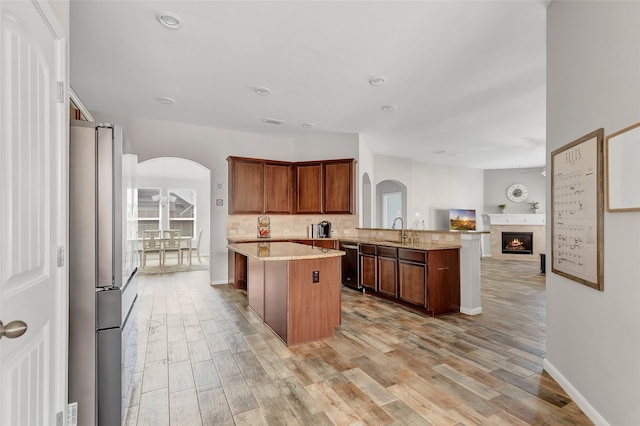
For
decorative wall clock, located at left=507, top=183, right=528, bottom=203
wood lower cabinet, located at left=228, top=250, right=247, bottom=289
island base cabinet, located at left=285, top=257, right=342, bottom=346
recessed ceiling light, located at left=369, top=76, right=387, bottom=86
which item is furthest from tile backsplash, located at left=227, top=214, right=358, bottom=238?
decorative wall clock, located at left=507, top=183, right=528, bottom=203

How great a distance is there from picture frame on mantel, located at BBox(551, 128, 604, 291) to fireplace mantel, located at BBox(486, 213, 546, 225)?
8.03 m

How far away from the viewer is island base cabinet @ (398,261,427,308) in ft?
12.9

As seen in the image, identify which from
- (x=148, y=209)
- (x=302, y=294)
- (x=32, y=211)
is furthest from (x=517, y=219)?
(x=148, y=209)

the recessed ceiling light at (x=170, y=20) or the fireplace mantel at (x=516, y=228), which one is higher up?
the recessed ceiling light at (x=170, y=20)

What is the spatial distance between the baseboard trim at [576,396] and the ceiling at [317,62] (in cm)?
281

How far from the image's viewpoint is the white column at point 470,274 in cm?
394

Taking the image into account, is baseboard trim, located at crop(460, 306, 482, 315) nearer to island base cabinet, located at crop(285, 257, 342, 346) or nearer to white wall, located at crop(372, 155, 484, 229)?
island base cabinet, located at crop(285, 257, 342, 346)

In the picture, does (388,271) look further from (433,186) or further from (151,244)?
(433,186)

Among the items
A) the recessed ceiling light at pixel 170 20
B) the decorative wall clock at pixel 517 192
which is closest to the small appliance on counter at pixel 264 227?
the recessed ceiling light at pixel 170 20

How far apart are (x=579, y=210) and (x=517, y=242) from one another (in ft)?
27.4

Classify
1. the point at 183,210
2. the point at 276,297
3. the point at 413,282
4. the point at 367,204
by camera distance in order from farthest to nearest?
the point at 183,210 → the point at 367,204 → the point at 413,282 → the point at 276,297

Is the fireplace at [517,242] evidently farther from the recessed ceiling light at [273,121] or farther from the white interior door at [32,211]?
the white interior door at [32,211]

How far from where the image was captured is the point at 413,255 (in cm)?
407

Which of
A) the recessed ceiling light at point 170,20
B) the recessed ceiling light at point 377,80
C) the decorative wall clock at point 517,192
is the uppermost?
the recessed ceiling light at point 170,20
